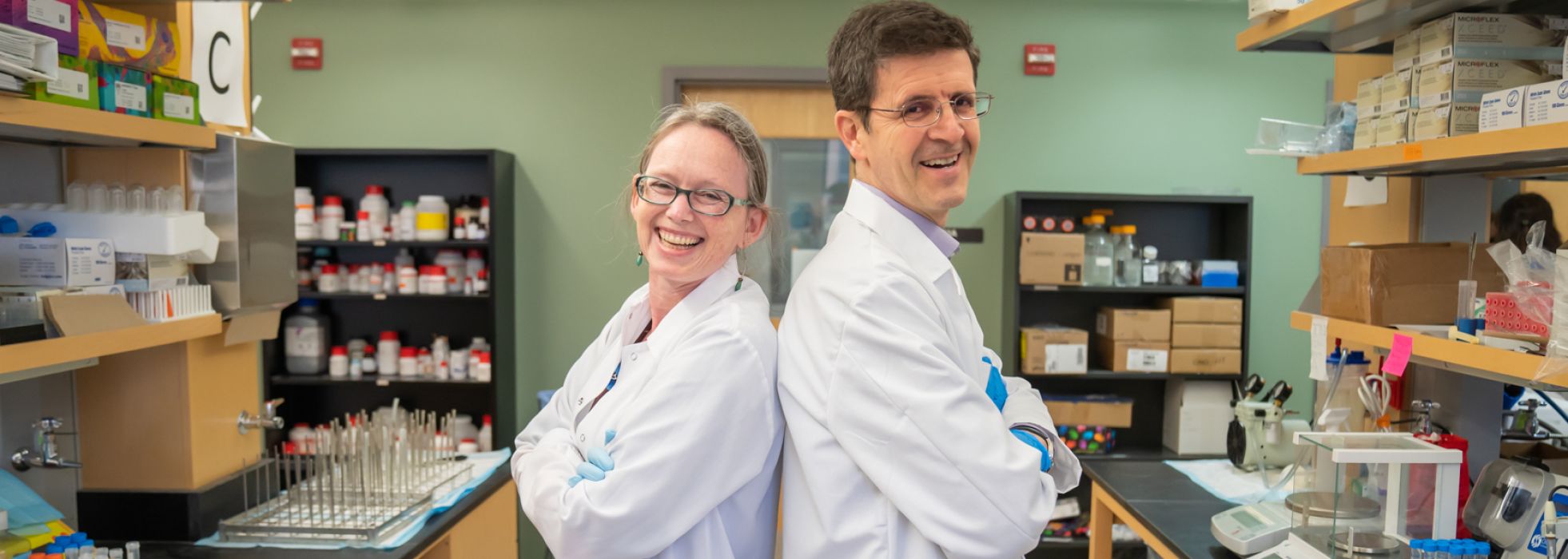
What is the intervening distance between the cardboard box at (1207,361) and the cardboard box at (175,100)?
362 cm

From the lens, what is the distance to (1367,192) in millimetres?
2086

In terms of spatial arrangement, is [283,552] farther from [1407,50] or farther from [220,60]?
[1407,50]

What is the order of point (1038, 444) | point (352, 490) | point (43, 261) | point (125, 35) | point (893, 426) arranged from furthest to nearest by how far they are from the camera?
point (352, 490), point (125, 35), point (43, 261), point (1038, 444), point (893, 426)

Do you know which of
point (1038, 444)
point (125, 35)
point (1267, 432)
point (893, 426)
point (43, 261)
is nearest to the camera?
point (893, 426)

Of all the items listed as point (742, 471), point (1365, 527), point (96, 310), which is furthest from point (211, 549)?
point (1365, 527)

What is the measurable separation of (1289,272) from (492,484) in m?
3.73

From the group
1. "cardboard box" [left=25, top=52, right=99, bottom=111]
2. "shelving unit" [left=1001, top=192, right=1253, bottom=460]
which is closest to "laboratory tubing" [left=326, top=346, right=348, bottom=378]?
"cardboard box" [left=25, top=52, right=99, bottom=111]

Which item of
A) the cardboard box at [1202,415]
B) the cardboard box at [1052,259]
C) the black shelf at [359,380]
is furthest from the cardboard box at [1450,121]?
the black shelf at [359,380]

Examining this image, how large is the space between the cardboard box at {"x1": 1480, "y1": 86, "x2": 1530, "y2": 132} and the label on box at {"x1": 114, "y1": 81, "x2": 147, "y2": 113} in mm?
2360

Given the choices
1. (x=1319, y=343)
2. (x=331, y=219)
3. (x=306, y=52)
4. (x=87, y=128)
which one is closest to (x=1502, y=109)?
(x=1319, y=343)

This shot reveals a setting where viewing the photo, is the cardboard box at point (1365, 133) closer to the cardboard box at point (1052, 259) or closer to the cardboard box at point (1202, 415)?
the cardboard box at point (1052, 259)

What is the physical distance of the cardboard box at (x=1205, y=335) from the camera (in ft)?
12.6

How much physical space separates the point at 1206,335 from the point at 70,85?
3.90 metres

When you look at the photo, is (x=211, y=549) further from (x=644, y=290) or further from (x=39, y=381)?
(x=644, y=290)
